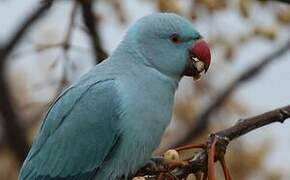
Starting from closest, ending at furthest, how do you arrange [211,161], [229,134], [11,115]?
[211,161] → [229,134] → [11,115]

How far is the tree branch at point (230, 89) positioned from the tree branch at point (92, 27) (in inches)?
27.9

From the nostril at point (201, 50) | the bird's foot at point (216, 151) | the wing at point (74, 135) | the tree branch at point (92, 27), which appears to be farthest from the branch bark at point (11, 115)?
the bird's foot at point (216, 151)

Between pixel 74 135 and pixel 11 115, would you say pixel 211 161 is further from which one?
pixel 11 115

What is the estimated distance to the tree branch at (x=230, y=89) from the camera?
3.61 m

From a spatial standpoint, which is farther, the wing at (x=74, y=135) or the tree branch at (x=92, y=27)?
the tree branch at (x=92, y=27)

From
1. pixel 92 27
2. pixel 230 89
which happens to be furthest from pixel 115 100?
pixel 230 89

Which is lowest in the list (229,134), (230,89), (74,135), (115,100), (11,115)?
(11,115)

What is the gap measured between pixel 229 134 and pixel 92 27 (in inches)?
43.1

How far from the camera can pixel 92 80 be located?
2398 millimetres

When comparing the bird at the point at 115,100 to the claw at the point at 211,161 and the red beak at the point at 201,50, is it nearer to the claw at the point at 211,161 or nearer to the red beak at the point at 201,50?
the red beak at the point at 201,50

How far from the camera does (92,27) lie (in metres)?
3.00

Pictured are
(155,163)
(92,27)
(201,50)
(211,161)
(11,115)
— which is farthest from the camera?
(11,115)

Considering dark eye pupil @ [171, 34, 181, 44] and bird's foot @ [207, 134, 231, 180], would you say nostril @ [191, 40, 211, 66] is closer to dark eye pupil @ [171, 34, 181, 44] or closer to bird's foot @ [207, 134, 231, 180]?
dark eye pupil @ [171, 34, 181, 44]

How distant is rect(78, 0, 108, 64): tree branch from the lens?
113 inches
